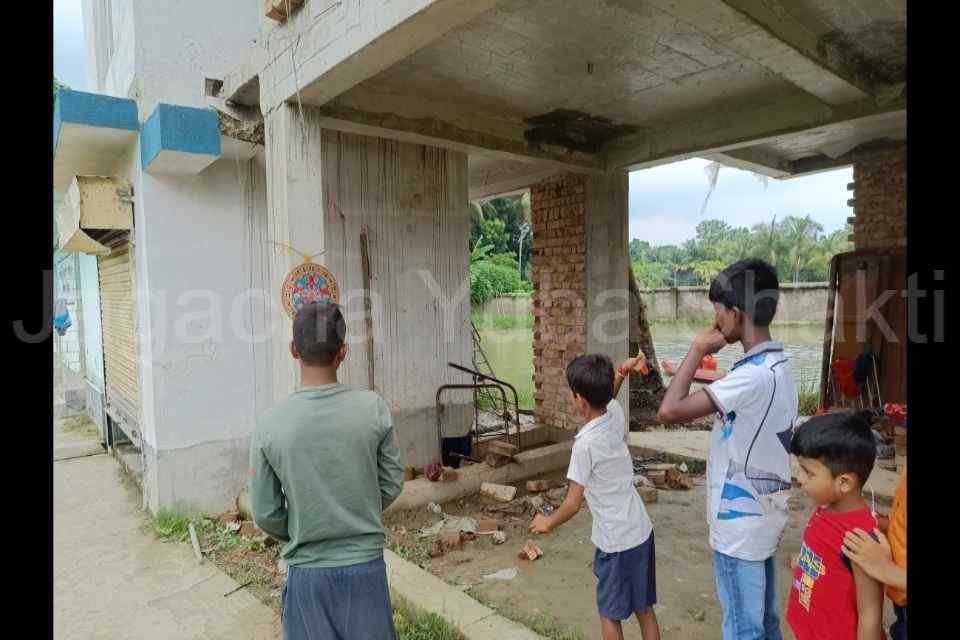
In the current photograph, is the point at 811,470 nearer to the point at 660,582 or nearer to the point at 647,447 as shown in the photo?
the point at 660,582

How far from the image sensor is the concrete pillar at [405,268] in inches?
201

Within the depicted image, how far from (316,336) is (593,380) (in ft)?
3.86

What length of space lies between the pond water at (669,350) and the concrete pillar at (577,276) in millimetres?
2734

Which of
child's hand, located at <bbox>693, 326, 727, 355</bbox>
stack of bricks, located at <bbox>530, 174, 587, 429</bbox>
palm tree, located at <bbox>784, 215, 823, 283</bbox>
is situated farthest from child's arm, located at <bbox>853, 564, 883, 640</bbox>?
palm tree, located at <bbox>784, 215, 823, 283</bbox>

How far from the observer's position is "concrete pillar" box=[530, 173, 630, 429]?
6234mm

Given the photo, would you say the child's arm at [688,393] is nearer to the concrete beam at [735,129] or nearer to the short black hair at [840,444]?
the short black hair at [840,444]

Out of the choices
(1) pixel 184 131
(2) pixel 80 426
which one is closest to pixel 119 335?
(1) pixel 184 131

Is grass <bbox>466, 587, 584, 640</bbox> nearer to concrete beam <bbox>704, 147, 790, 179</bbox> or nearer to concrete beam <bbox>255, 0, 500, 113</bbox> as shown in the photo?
concrete beam <bbox>255, 0, 500, 113</bbox>

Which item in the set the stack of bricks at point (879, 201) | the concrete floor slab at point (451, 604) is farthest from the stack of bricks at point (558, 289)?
the stack of bricks at point (879, 201)

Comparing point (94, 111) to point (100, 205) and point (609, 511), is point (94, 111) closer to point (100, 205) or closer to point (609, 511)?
point (100, 205)

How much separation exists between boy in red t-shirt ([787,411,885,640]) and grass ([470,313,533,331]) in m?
22.1

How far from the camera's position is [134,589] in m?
3.94

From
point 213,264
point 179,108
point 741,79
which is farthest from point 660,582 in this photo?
point 179,108

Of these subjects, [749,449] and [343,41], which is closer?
[749,449]
